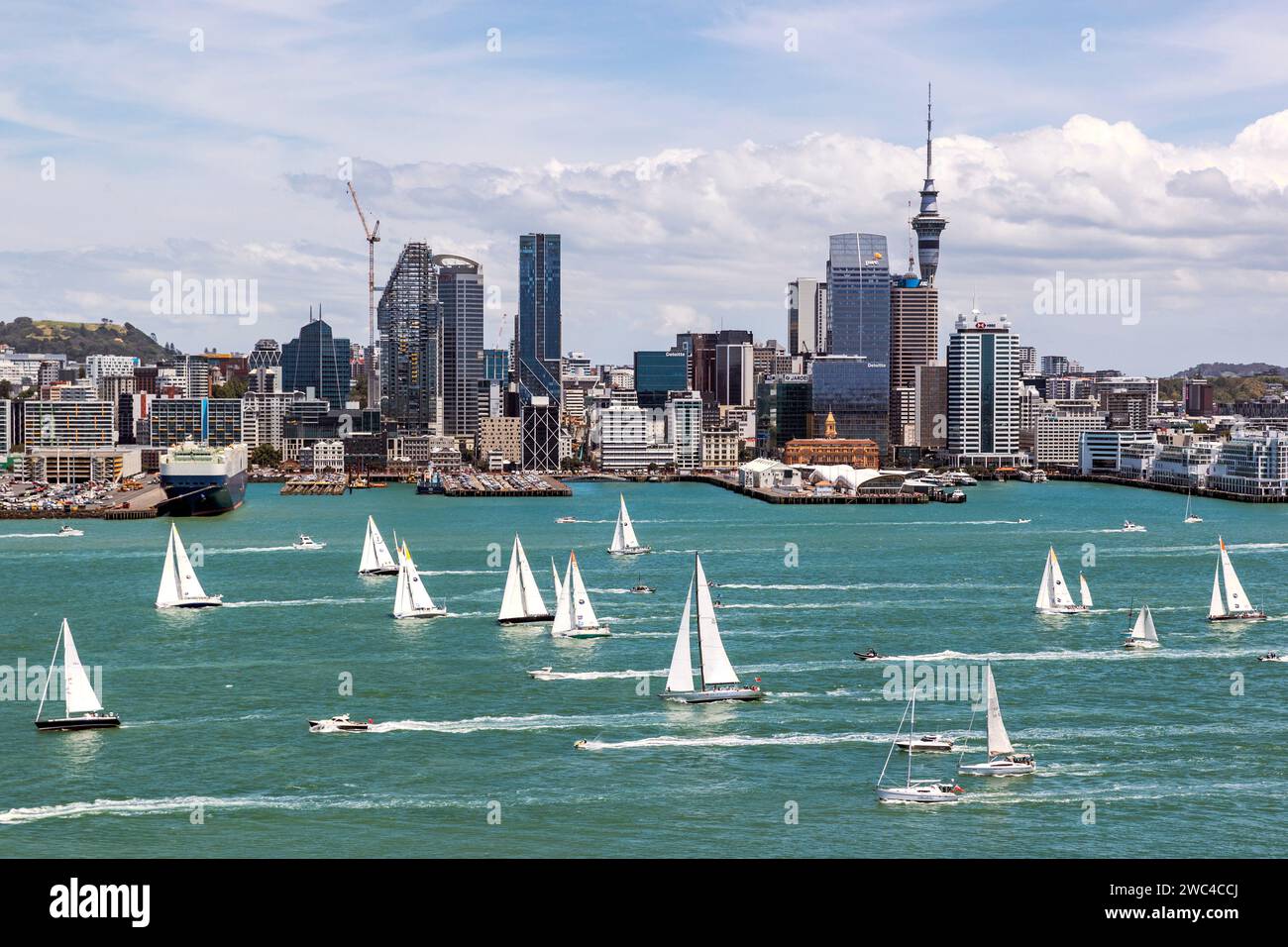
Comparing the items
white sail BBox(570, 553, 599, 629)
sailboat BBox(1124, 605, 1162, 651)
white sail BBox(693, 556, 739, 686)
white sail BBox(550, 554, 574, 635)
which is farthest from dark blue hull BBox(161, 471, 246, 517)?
white sail BBox(693, 556, 739, 686)

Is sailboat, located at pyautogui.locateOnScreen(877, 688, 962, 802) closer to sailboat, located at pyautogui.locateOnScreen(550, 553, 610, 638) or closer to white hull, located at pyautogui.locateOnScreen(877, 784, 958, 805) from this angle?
white hull, located at pyautogui.locateOnScreen(877, 784, 958, 805)

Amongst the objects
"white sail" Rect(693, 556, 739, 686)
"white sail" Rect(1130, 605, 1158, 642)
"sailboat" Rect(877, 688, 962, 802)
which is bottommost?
"sailboat" Rect(877, 688, 962, 802)

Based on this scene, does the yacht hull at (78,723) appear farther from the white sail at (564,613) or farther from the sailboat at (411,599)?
the sailboat at (411,599)

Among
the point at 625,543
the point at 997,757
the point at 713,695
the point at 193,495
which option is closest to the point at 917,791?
the point at 997,757

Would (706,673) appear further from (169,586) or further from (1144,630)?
(169,586)

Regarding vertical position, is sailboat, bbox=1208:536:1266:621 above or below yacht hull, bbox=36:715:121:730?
above

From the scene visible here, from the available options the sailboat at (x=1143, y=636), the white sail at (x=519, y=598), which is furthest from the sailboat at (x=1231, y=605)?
the white sail at (x=519, y=598)

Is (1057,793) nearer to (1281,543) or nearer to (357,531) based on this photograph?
(1281,543)
